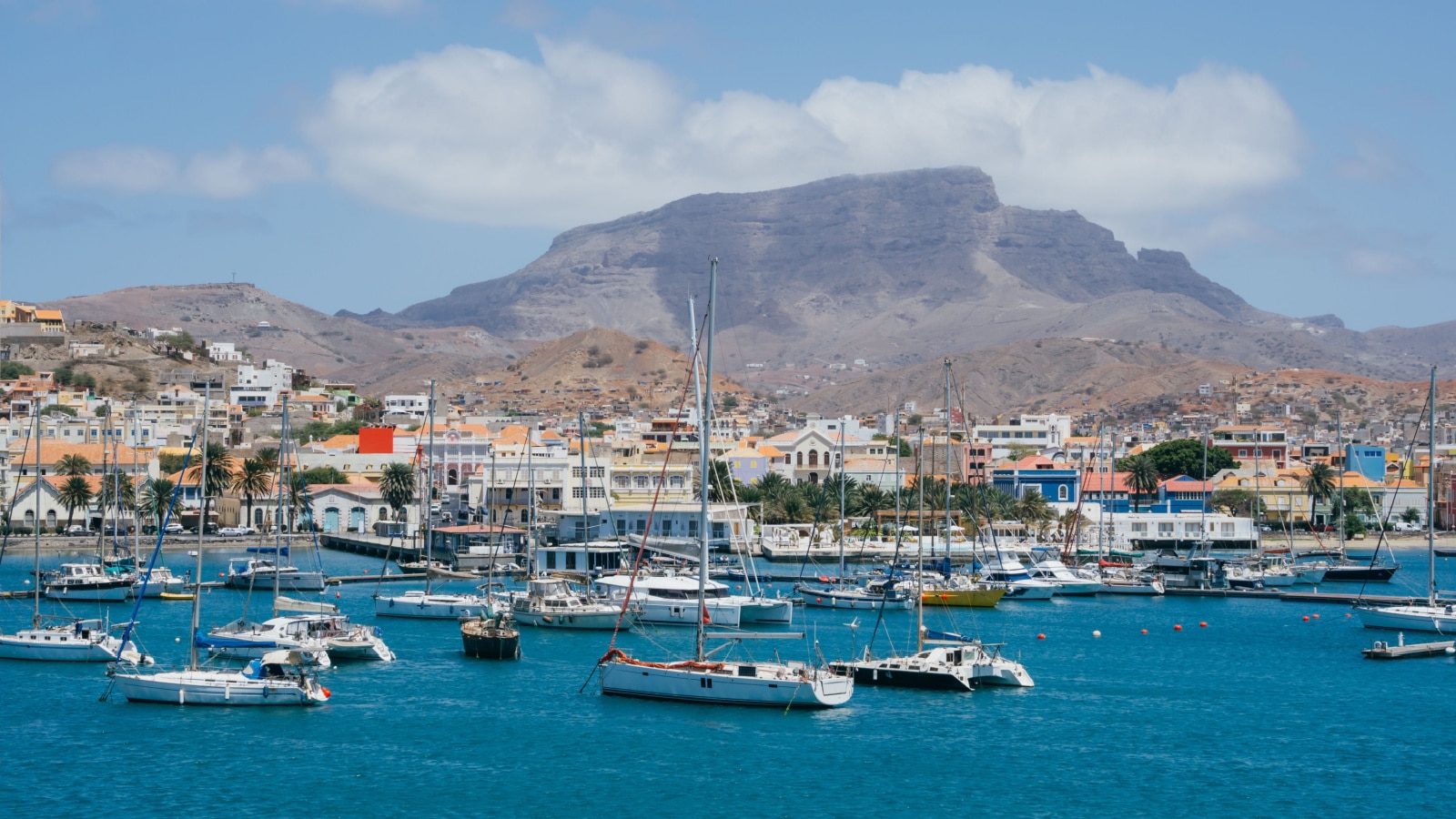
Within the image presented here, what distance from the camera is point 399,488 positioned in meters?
115

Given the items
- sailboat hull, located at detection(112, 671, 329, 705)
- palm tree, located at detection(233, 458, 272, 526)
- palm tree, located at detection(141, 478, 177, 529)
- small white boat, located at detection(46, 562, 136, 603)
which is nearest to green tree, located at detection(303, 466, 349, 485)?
palm tree, located at detection(233, 458, 272, 526)

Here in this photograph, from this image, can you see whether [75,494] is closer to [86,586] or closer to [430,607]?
[86,586]

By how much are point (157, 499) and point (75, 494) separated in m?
6.54

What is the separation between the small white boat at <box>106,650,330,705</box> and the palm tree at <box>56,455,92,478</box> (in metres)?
71.8

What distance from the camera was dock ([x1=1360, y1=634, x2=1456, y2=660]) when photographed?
5638 centimetres

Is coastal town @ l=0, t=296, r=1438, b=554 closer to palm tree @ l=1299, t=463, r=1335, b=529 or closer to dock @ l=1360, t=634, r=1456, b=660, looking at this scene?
palm tree @ l=1299, t=463, r=1335, b=529

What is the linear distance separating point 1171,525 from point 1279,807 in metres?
83.8

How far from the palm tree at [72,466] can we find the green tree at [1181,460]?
274ft

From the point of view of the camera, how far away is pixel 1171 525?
116438 millimetres

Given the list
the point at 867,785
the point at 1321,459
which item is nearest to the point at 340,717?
the point at 867,785

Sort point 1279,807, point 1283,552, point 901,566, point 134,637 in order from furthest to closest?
point 1283,552 < point 901,566 < point 134,637 < point 1279,807

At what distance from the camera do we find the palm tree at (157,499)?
104 m

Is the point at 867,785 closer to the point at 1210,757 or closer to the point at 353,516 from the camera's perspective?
the point at 1210,757

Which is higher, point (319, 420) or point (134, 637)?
point (319, 420)
